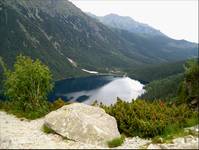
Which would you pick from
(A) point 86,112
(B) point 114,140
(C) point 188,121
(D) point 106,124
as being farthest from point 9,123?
(C) point 188,121

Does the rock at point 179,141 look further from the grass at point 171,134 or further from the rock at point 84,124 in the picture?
the rock at point 84,124

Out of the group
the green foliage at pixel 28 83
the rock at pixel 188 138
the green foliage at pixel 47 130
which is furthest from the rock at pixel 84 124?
the green foliage at pixel 28 83

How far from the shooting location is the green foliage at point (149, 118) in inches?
890

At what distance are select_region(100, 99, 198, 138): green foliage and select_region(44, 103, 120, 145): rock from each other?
1034 mm

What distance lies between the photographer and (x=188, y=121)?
74.9ft

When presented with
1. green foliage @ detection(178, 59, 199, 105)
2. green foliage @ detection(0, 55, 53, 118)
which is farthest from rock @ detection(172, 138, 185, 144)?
green foliage @ detection(0, 55, 53, 118)

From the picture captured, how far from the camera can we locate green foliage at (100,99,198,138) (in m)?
22.6

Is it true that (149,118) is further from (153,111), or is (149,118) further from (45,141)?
(45,141)

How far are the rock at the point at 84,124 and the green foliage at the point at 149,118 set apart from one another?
1034 mm

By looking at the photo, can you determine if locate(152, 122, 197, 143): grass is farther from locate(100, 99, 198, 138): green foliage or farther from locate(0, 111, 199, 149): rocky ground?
locate(0, 111, 199, 149): rocky ground

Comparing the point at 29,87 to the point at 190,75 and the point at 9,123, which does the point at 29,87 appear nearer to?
the point at 9,123

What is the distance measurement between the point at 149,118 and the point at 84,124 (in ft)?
15.7

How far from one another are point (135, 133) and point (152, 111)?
2168mm

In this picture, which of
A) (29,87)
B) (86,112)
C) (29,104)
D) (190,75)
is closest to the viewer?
(86,112)
